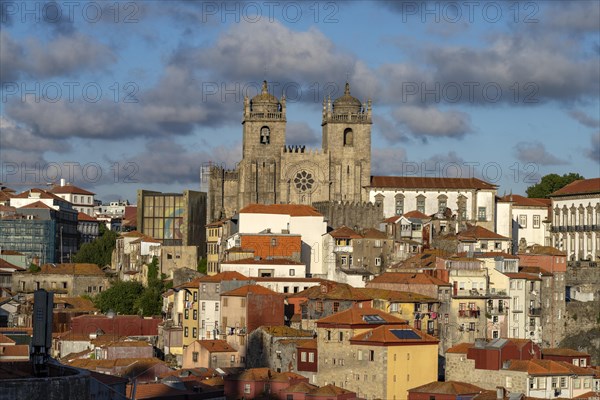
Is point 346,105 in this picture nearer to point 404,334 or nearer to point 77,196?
point 404,334

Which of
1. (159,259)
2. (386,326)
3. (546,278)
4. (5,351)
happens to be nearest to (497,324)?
(546,278)

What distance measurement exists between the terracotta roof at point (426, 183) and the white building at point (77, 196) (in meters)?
79.0

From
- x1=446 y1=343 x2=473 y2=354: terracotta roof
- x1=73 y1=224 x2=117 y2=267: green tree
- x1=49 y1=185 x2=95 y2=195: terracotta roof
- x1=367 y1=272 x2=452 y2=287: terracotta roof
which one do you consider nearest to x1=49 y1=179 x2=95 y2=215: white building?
x1=49 y1=185 x2=95 y2=195: terracotta roof

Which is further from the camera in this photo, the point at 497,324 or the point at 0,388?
the point at 497,324

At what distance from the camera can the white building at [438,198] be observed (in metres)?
116

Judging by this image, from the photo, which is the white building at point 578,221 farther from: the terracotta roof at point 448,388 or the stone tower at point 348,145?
the terracotta roof at point 448,388

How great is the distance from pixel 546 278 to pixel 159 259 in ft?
102

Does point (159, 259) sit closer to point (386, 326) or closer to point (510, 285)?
point (510, 285)

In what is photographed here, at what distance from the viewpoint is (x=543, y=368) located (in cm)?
7138

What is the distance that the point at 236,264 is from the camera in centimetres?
9312

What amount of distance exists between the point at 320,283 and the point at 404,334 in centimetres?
1715

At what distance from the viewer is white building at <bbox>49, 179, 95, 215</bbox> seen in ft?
618

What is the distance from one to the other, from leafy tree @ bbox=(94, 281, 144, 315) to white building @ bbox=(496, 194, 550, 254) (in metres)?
34.4

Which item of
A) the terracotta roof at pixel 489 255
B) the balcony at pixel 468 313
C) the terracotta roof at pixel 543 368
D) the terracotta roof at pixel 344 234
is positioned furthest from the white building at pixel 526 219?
the terracotta roof at pixel 543 368
